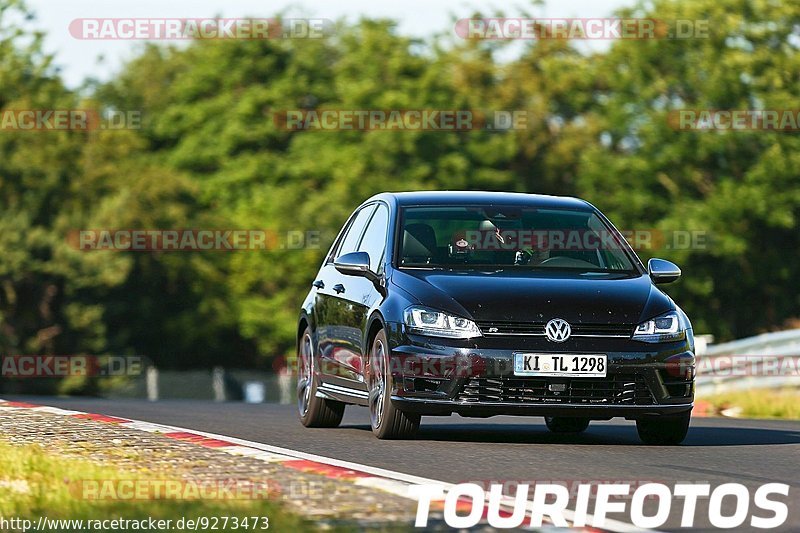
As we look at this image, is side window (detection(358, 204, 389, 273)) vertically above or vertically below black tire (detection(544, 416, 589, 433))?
above

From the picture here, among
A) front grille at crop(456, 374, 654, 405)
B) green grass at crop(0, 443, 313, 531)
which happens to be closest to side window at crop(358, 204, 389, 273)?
front grille at crop(456, 374, 654, 405)

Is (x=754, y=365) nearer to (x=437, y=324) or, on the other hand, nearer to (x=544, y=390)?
(x=544, y=390)

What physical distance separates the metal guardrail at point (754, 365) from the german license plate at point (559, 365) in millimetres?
13393

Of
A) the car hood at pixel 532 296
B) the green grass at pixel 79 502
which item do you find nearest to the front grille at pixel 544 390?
the car hood at pixel 532 296

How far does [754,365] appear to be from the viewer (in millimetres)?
25594

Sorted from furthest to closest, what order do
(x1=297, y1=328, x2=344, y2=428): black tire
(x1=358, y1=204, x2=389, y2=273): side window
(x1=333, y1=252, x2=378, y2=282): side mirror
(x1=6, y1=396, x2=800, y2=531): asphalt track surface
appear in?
(x1=297, y1=328, x2=344, y2=428): black tire < (x1=358, y1=204, x2=389, y2=273): side window < (x1=333, y1=252, x2=378, y2=282): side mirror < (x1=6, y1=396, x2=800, y2=531): asphalt track surface

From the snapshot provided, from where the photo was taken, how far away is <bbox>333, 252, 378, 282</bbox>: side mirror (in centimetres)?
1277

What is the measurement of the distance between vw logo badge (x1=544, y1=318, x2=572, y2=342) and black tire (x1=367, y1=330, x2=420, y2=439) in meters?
1.10

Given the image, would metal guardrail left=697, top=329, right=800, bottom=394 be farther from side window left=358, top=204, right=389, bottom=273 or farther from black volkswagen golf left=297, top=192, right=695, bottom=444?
black volkswagen golf left=297, top=192, right=695, bottom=444

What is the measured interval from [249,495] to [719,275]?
177 ft

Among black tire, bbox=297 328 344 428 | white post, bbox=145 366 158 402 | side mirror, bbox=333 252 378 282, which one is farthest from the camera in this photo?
white post, bbox=145 366 158 402

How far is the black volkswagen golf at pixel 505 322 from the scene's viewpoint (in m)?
11.8

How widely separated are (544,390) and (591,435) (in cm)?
235

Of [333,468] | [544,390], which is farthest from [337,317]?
[333,468]
